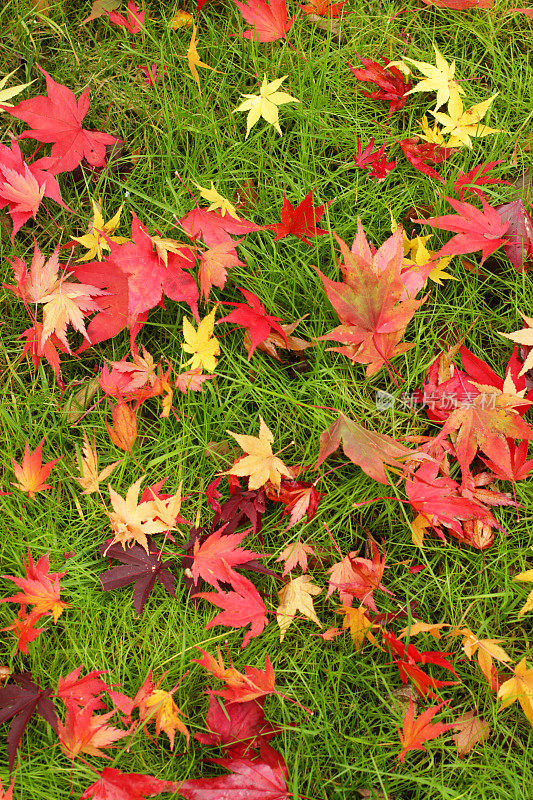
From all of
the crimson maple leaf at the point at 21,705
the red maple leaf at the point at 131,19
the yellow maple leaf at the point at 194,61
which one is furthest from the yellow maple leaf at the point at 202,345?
the red maple leaf at the point at 131,19

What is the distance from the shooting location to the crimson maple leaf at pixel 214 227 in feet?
5.25

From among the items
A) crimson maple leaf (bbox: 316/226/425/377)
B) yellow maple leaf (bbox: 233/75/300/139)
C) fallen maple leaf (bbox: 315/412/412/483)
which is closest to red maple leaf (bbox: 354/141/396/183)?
yellow maple leaf (bbox: 233/75/300/139)

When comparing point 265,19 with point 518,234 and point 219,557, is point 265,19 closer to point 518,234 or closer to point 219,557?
point 518,234

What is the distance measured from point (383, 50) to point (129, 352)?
1.27m

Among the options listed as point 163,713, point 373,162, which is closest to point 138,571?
point 163,713

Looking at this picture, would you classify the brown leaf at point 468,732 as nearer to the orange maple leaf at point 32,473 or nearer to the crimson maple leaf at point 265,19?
the orange maple leaf at point 32,473

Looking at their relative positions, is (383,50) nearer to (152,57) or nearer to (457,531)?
(152,57)

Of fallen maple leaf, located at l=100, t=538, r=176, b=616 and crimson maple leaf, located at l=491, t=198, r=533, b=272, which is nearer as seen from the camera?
fallen maple leaf, located at l=100, t=538, r=176, b=616

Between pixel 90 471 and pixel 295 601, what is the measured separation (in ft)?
2.14

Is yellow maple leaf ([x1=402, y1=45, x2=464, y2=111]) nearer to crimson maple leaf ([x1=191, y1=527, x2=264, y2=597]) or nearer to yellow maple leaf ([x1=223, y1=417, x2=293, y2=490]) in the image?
yellow maple leaf ([x1=223, y1=417, x2=293, y2=490])

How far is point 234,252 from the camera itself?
1.61 meters

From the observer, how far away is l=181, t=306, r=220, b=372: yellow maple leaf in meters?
1.56

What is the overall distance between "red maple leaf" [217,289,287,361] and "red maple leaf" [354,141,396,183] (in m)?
0.56

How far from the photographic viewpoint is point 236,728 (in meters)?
1.38
